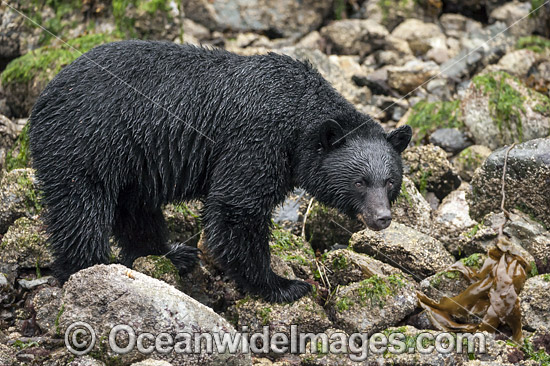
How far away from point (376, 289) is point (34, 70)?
6518 millimetres

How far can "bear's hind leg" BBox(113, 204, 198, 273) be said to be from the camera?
7.62 metres

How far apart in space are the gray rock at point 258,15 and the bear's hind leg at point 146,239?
6.60 metres

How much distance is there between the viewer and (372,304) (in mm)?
6801

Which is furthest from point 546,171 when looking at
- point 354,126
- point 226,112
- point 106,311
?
point 106,311

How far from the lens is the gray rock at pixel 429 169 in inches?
368

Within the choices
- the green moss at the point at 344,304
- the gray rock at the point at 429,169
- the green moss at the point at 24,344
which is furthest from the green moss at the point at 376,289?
the green moss at the point at 24,344

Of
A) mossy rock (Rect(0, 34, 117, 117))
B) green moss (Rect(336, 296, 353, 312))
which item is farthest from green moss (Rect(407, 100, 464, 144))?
mossy rock (Rect(0, 34, 117, 117))

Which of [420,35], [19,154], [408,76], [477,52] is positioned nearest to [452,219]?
[408,76]

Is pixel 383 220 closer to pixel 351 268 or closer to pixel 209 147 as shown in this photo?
pixel 351 268

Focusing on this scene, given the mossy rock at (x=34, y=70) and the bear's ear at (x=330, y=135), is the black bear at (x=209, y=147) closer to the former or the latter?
the bear's ear at (x=330, y=135)

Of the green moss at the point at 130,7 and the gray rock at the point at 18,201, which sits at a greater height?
the green moss at the point at 130,7

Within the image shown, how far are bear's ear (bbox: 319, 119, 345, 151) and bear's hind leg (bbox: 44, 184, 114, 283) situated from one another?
2.02 meters

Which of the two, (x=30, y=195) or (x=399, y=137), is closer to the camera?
(x=399, y=137)

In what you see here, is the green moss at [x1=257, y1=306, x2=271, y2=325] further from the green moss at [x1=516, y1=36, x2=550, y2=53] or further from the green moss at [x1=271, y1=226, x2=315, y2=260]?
the green moss at [x1=516, y1=36, x2=550, y2=53]
